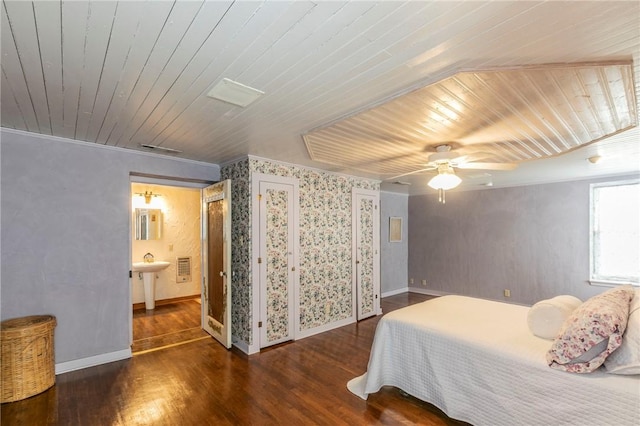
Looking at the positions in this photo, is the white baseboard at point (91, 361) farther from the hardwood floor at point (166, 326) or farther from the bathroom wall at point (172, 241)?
the bathroom wall at point (172, 241)

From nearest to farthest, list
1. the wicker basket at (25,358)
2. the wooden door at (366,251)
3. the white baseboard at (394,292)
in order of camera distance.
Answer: the wicker basket at (25,358) < the wooden door at (366,251) < the white baseboard at (394,292)

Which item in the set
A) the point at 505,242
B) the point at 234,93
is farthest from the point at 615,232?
the point at 234,93

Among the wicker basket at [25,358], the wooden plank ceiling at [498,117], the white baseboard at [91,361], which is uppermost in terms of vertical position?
the wooden plank ceiling at [498,117]

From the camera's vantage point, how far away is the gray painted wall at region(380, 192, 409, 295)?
6580mm

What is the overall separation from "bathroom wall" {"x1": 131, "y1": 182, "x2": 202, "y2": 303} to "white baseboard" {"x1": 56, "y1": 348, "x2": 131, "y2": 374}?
2209 mm

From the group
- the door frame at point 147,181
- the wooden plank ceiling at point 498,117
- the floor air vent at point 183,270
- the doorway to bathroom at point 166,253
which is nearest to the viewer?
the wooden plank ceiling at point 498,117

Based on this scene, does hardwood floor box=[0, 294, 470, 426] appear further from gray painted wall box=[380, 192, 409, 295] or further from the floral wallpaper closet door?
gray painted wall box=[380, 192, 409, 295]

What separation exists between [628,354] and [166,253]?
6389 mm

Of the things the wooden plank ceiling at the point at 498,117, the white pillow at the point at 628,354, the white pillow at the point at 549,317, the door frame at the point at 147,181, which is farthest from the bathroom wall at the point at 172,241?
the white pillow at the point at 628,354

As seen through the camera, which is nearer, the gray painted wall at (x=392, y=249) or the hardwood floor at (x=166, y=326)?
the hardwood floor at (x=166, y=326)

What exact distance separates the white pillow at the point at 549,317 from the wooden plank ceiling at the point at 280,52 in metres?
1.45

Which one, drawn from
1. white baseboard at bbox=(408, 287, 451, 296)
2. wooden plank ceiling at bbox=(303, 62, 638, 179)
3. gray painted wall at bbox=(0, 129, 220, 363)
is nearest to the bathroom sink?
gray painted wall at bbox=(0, 129, 220, 363)

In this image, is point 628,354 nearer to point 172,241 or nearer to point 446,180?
point 446,180

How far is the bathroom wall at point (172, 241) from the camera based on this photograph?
5602 mm
